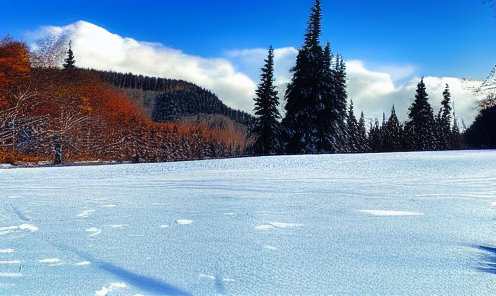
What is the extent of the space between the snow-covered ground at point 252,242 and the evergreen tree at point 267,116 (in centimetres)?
2741

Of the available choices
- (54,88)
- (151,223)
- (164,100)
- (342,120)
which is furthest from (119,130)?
(164,100)

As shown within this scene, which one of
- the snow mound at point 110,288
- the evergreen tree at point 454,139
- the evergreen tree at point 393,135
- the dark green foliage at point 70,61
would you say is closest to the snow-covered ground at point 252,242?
the snow mound at point 110,288

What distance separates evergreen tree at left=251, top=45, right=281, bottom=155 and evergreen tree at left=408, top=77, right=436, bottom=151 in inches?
789

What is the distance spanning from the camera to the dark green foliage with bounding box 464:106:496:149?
47519 mm

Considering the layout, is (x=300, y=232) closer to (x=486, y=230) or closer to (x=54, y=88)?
(x=486, y=230)

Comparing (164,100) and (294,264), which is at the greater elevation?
(164,100)

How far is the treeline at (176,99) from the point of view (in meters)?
134

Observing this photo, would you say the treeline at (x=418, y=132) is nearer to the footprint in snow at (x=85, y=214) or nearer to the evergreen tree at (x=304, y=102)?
the evergreen tree at (x=304, y=102)

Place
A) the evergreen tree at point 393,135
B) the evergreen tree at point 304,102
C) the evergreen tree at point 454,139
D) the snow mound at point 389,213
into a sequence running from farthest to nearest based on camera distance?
1. the evergreen tree at point 454,139
2. the evergreen tree at point 393,135
3. the evergreen tree at point 304,102
4. the snow mound at point 389,213

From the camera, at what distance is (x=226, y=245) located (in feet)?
11.1

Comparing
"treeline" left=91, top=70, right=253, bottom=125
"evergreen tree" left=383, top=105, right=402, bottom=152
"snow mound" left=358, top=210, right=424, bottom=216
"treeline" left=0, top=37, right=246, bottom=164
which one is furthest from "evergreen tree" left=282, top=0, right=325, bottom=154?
"treeline" left=91, top=70, right=253, bottom=125

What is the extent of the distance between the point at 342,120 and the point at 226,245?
31.9 meters

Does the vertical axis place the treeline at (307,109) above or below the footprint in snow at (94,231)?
above

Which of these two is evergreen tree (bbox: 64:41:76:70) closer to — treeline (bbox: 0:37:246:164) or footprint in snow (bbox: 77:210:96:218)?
treeline (bbox: 0:37:246:164)
